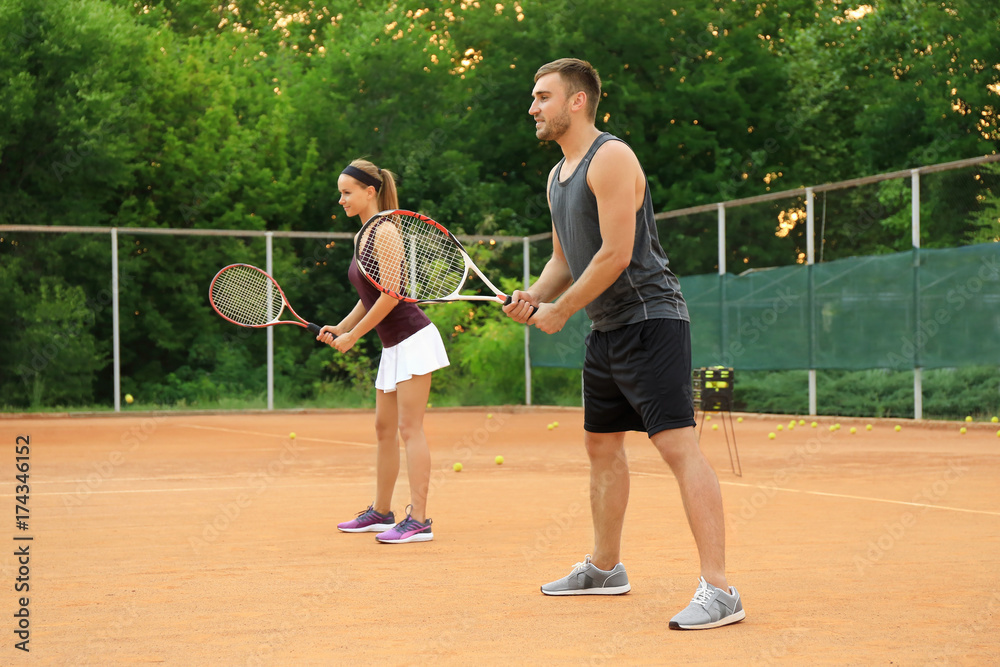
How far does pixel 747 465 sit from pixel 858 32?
2212 centimetres

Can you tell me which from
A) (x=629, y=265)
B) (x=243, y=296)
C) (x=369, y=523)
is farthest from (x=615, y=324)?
(x=243, y=296)

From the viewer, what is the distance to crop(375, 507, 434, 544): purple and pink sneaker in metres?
5.29

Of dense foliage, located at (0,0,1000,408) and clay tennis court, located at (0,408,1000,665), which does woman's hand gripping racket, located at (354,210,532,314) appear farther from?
dense foliage, located at (0,0,1000,408)

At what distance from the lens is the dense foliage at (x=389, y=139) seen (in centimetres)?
1675

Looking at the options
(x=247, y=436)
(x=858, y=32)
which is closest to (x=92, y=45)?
(x=247, y=436)

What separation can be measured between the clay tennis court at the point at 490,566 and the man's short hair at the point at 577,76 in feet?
5.39

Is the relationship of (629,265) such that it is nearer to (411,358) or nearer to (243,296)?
(411,358)

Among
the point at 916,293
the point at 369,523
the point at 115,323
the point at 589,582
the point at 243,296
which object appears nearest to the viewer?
the point at 589,582

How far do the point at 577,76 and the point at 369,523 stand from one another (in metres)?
2.60

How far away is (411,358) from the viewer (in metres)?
5.42

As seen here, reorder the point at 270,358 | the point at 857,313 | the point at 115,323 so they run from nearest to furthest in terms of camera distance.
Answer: the point at 857,313, the point at 115,323, the point at 270,358

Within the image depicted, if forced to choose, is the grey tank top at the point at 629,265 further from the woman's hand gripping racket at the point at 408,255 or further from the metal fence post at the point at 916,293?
the metal fence post at the point at 916,293

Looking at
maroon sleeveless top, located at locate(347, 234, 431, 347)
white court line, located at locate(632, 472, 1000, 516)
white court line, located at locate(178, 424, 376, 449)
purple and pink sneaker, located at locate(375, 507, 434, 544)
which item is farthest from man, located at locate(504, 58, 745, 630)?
white court line, located at locate(178, 424, 376, 449)

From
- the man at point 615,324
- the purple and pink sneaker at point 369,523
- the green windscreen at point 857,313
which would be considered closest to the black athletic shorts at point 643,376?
the man at point 615,324
